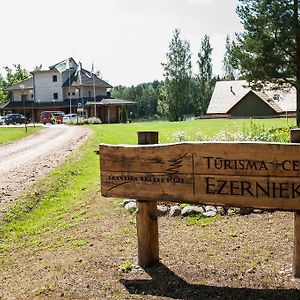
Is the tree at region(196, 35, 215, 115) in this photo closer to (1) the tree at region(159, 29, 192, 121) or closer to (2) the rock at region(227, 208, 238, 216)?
(1) the tree at region(159, 29, 192, 121)

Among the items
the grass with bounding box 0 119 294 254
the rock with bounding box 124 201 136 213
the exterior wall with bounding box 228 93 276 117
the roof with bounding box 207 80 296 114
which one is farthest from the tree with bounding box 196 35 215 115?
the rock with bounding box 124 201 136 213

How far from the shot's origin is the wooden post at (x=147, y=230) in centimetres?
509

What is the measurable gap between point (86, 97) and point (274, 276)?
6179 centimetres

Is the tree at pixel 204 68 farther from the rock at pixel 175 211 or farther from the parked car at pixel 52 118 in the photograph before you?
the rock at pixel 175 211

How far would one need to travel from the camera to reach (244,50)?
2930cm

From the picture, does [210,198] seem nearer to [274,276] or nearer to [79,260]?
[274,276]

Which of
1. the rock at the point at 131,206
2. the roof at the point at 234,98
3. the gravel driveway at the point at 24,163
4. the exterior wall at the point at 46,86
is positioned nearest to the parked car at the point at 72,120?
the roof at the point at 234,98

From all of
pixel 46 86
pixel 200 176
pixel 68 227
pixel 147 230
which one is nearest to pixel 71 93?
pixel 46 86

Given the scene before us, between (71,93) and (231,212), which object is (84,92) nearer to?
(71,93)

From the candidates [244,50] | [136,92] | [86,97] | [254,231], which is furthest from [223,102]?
[136,92]

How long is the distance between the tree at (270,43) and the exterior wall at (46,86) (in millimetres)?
40678

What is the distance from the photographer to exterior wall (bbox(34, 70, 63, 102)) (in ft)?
217

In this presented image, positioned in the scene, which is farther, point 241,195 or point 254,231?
point 254,231

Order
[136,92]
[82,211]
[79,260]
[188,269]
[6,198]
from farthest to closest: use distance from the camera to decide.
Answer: [136,92] → [6,198] → [82,211] → [79,260] → [188,269]
